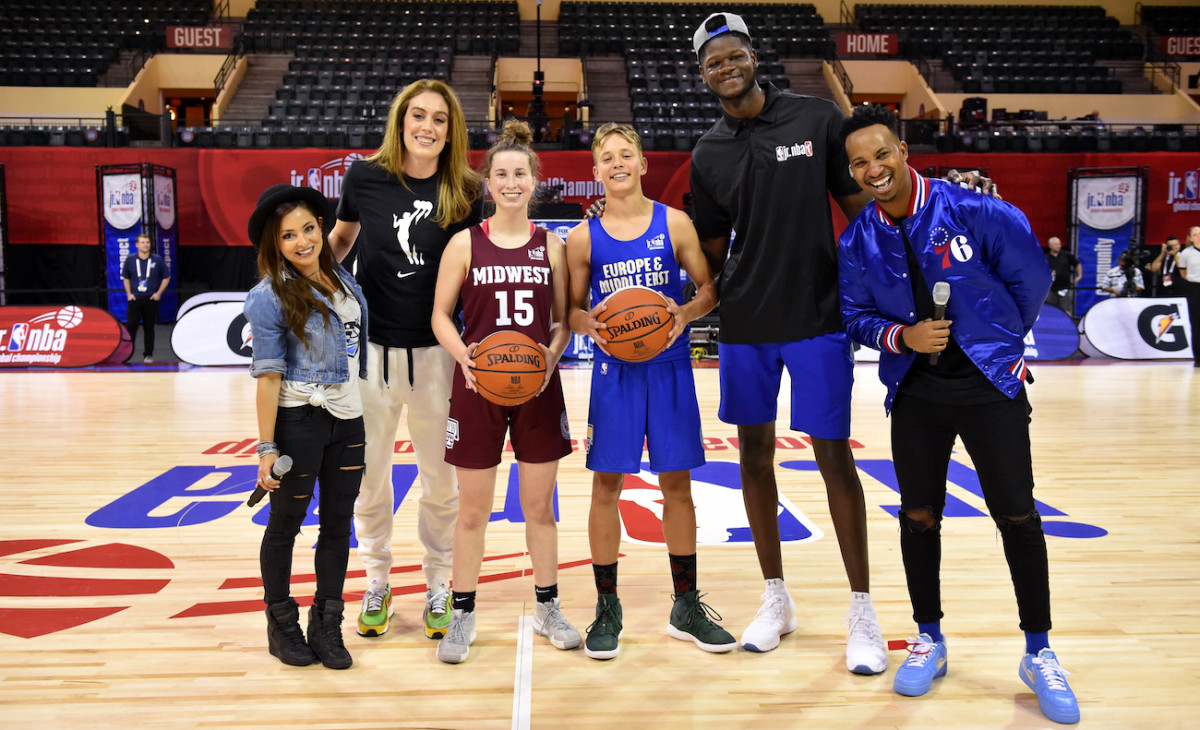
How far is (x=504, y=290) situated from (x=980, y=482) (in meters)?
1.41

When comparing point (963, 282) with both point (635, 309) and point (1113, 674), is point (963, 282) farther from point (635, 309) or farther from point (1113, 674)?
point (1113, 674)

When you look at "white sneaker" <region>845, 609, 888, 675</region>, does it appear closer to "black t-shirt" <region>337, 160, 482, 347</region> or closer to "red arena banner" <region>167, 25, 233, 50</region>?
"black t-shirt" <region>337, 160, 482, 347</region>

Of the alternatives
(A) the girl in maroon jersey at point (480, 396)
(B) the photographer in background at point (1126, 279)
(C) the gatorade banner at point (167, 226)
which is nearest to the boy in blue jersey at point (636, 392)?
(A) the girl in maroon jersey at point (480, 396)

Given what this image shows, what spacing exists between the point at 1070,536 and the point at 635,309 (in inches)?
93.7

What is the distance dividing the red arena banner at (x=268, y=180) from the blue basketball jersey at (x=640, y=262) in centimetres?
1045

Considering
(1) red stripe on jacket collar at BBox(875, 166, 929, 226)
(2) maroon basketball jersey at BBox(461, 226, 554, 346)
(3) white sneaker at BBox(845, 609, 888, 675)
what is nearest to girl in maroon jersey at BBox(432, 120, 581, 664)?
(2) maroon basketball jersey at BBox(461, 226, 554, 346)

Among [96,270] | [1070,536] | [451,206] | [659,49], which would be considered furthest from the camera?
[659,49]

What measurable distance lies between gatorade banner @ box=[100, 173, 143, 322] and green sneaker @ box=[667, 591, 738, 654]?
12.2 metres

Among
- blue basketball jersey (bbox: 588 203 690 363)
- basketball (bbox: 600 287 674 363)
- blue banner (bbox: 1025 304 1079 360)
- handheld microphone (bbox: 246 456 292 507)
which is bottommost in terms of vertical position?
blue banner (bbox: 1025 304 1079 360)

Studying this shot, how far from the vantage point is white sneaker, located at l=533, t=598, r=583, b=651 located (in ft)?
8.23

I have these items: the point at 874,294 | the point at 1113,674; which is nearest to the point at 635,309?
the point at 874,294

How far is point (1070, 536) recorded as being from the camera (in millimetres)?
3545

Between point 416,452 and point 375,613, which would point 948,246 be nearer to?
point 416,452

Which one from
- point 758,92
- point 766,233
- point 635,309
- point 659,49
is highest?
point 659,49
